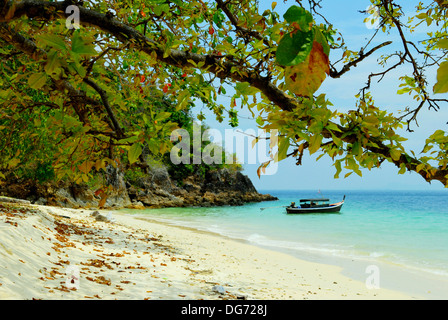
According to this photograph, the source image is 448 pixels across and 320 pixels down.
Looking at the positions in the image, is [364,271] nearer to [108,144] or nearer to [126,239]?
[126,239]

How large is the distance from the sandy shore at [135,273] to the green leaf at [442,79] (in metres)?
4.41

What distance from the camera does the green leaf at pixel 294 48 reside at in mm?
756

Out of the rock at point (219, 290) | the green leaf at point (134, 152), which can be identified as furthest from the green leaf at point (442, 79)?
the rock at point (219, 290)

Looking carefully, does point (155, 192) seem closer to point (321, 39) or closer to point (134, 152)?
point (134, 152)

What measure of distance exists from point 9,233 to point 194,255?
5526mm

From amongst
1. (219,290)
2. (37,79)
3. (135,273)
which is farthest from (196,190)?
(37,79)

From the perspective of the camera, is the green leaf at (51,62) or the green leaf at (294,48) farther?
the green leaf at (51,62)

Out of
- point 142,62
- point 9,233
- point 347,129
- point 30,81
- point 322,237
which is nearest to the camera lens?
point 347,129

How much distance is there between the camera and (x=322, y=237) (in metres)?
19.2

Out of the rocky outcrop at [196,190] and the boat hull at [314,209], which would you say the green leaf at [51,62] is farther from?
the boat hull at [314,209]

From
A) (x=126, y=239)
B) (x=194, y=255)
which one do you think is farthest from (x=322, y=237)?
(x=126, y=239)

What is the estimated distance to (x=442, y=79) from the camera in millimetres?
601

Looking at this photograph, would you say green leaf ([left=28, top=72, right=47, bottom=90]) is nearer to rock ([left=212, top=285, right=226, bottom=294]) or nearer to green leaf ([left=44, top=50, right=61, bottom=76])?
green leaf ([left=44, top=50, right=61, bottom=76])

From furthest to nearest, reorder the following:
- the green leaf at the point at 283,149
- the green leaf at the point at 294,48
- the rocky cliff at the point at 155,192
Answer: the rocky cliff at the point at 155,192
the green leaf at the point at 283,149
the green leaf at the point at 294,48
